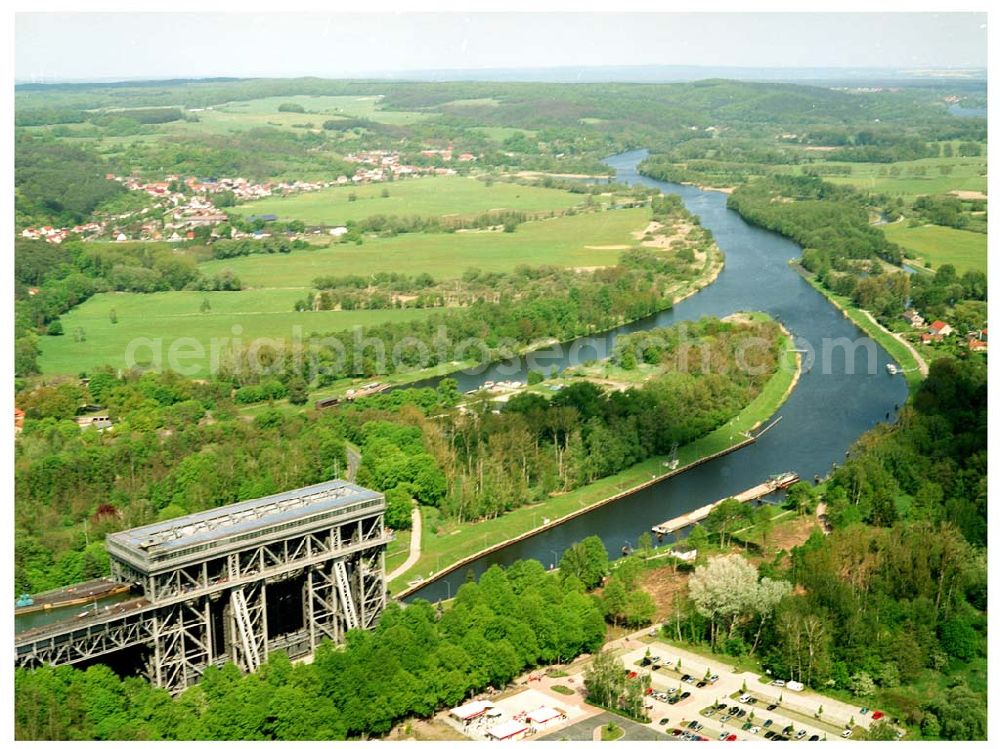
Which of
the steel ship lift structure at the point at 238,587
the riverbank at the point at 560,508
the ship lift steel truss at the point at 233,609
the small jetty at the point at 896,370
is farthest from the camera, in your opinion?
the small jetty at the point at 896,370

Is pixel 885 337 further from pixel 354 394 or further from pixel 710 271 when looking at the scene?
pixel 354 394

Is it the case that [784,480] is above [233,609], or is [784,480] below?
below

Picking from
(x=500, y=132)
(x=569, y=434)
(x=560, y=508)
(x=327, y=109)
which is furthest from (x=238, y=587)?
(x=327, y=109)

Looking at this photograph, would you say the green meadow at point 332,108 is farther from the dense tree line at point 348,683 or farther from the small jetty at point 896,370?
the dense tree line at point 348,683

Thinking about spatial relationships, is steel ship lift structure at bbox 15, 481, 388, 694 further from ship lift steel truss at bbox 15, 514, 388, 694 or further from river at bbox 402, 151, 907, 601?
river at bbox 402, 151, 907, 601

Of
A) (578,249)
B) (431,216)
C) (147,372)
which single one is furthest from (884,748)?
(431,216)

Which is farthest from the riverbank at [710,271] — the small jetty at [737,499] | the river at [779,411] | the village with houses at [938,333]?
the small jetty at [737,499]

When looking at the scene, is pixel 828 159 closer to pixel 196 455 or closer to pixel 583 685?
pixel 196 455
